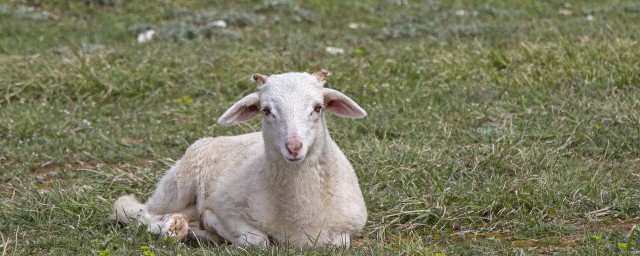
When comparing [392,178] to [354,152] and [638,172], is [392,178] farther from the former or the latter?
[638,172]

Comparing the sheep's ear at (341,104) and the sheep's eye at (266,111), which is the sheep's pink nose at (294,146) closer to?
the sheep's eye at (266,111)

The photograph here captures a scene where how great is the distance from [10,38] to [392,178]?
6801mm

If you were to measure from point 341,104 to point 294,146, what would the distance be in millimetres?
774

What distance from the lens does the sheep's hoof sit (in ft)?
19.8

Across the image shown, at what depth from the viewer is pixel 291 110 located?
5.55 m

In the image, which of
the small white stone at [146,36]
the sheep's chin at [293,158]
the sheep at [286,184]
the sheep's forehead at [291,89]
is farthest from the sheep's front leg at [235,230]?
the small white stone at [146,36]

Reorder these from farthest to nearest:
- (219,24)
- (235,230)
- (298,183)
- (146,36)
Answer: (219,24) < (146,36) < (235,230) < (298,183)

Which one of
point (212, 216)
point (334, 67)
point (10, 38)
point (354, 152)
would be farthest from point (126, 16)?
point (212, 216)

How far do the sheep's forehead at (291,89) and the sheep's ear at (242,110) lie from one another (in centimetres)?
12

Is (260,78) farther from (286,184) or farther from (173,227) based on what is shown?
(173,227)

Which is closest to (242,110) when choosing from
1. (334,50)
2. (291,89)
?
(291,89)

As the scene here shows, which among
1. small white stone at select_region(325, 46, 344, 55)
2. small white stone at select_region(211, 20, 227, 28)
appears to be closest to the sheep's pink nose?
small white stone at select_region(325, 46, 344, 55)

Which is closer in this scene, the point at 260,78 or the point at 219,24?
the point at 260,78

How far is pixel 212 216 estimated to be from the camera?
20.4ft
